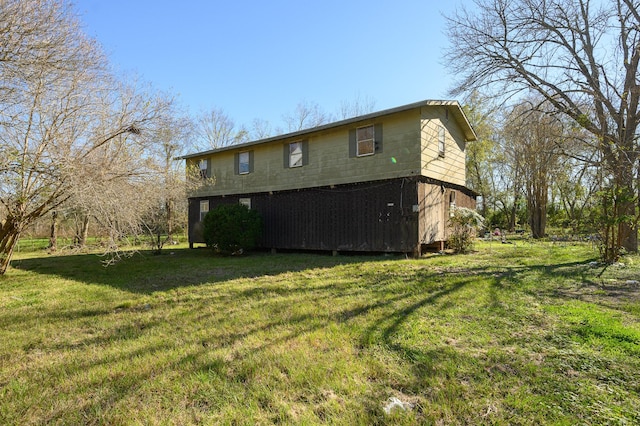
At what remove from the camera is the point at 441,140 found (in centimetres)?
1077

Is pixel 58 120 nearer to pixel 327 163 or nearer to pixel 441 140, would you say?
pixel 327 163

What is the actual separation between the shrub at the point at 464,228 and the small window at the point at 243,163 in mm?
8286

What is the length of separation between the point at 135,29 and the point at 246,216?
6080 millimetres

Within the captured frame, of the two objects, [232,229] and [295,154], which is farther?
[295,154]

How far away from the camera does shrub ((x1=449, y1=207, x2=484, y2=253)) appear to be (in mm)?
9984

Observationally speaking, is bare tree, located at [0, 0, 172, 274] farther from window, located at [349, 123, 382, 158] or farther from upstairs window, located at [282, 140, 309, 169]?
window, located at [349, 123, 382, 158]

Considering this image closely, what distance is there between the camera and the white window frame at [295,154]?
11828 mm

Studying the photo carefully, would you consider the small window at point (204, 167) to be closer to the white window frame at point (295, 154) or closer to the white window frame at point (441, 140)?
the white window frame at point (295, 154)

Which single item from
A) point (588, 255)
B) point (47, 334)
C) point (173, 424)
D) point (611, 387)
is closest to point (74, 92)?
point (47, 334)

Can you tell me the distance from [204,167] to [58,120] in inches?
328

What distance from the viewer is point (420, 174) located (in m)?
9.23

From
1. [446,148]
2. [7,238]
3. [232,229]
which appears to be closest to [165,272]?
[232,229]

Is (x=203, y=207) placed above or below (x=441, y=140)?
below

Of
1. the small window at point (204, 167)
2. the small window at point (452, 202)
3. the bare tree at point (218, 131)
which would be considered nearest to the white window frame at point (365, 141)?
the small window at point (452, 202)
